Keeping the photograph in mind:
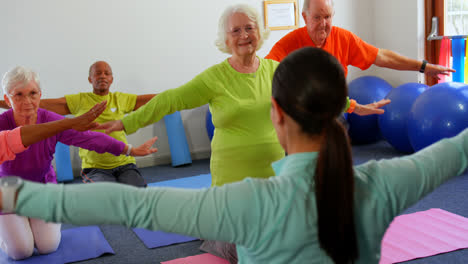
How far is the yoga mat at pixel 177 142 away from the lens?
17.7 ft

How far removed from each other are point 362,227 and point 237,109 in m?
1.24

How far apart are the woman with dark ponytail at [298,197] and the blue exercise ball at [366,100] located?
15.1ft

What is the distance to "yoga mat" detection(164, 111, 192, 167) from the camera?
5395mm

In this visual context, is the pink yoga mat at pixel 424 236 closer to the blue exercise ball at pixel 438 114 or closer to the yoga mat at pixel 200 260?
the yoga mat at pixel 200 260

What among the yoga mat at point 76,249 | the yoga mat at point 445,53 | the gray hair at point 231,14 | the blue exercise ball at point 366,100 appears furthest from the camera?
the blue exercise ball at point 366,100

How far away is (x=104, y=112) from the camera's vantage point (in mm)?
4043

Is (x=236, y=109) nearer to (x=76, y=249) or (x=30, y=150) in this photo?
(x=30, y=150)

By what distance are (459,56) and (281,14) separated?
223 cm

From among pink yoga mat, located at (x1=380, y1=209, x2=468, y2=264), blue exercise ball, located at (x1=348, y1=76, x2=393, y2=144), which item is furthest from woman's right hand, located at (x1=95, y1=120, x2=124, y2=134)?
blue exercise ball, located at (x1=348, y1=76, x2=393, y2=144)

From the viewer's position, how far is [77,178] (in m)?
5.11

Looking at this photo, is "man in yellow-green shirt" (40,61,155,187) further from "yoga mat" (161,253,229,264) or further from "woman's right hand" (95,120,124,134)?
"woman's right hand" (95,120,124,134)

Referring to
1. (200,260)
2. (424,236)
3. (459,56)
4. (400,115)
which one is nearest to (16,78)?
(200,260)

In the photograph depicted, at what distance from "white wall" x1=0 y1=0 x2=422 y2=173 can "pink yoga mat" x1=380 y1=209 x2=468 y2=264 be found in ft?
10.3

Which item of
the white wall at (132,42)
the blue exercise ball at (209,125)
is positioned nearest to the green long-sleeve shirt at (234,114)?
the blue exercise ball at (209,125)
